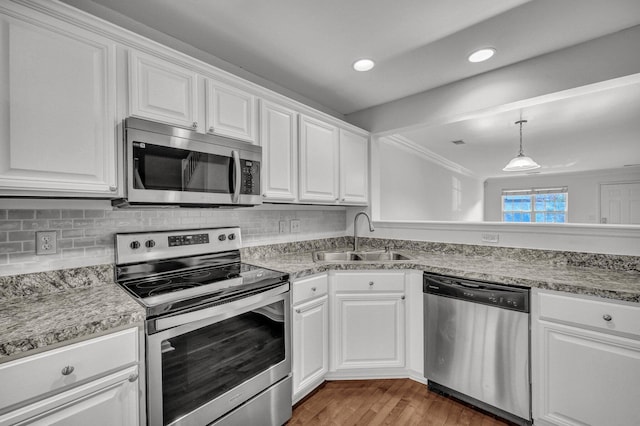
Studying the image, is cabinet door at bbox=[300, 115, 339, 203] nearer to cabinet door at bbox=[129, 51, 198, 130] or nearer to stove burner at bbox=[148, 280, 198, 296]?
cabinet door at bbox=[129, 51, 198, 130]

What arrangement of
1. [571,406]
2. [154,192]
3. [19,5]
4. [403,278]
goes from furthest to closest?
[403,278] → [571,406] → [154,192] → [19,5]

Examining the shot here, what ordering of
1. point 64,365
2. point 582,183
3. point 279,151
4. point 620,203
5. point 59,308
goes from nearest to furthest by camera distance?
point 64,365, point 59,308, point 279,151, point 620,203, point 582,183

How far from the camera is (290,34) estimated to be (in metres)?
1.87

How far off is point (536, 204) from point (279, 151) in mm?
8646

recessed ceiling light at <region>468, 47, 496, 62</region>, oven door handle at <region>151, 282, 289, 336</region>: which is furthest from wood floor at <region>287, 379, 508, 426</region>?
recessed ceiling light at <region>468, 47, 496, 62</region>

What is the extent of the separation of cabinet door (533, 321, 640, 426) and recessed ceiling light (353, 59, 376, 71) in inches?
80.7

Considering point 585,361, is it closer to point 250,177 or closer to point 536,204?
point 250,177

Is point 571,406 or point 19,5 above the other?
point 19,5

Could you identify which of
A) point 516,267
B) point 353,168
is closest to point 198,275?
point 353,168

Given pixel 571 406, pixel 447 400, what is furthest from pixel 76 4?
pixel 571 406

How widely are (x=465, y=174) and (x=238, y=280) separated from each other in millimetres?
7200

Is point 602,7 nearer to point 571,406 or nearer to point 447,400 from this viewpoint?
point 571,406

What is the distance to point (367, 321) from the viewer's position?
7.14ft

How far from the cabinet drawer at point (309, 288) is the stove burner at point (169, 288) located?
0.64 meters
